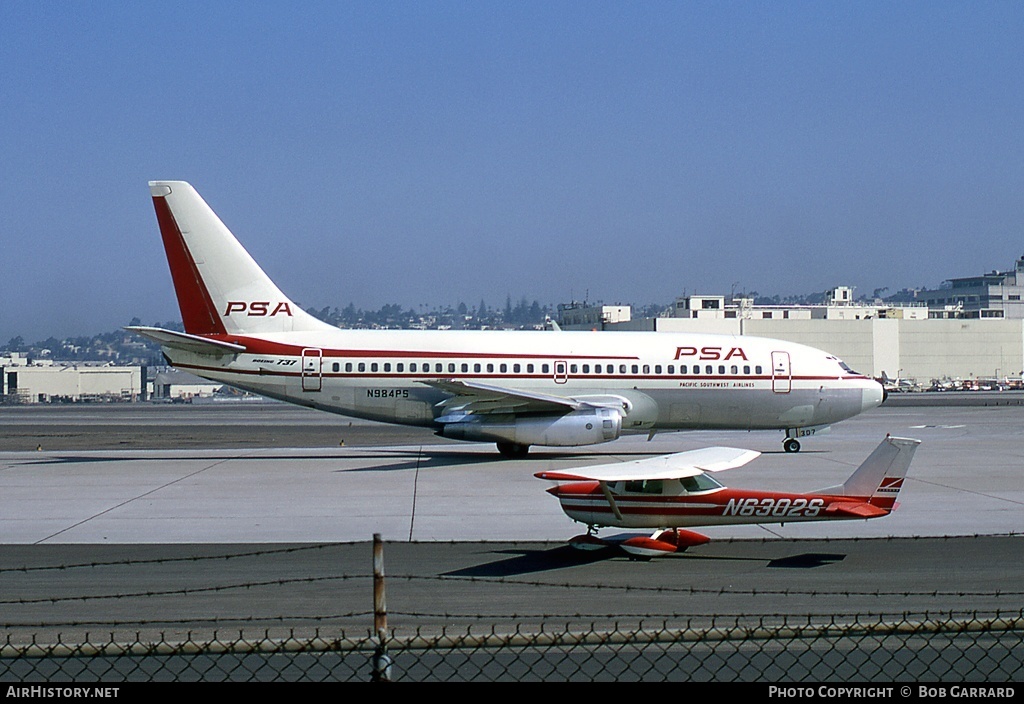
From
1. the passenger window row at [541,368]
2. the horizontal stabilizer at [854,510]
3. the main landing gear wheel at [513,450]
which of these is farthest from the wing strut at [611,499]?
the passenger window row at [541,368]

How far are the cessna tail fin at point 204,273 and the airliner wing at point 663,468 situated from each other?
18617mm

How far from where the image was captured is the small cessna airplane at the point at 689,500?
50.3 ft

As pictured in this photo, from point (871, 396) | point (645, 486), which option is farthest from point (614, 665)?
point (871, 396)

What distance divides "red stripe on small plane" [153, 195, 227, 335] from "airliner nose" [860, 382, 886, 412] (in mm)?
20203

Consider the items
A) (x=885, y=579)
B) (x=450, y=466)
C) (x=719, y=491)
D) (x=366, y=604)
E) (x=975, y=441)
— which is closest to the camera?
(x=366, y=604)

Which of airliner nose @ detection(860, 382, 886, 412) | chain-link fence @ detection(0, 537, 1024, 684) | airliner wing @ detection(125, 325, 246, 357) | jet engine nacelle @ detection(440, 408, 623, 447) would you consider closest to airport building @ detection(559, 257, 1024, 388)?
airliner nose @ detection(860, 382, 886, 412)

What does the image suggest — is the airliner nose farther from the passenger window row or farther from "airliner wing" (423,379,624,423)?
"airliner wing" (423,379,624,423)

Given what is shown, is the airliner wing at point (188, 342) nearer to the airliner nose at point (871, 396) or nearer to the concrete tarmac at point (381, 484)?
the concrete tarmac at point (381, 484)

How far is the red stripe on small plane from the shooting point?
33.1 meters

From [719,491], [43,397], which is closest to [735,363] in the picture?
[719,491]

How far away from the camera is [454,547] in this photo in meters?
16.9
